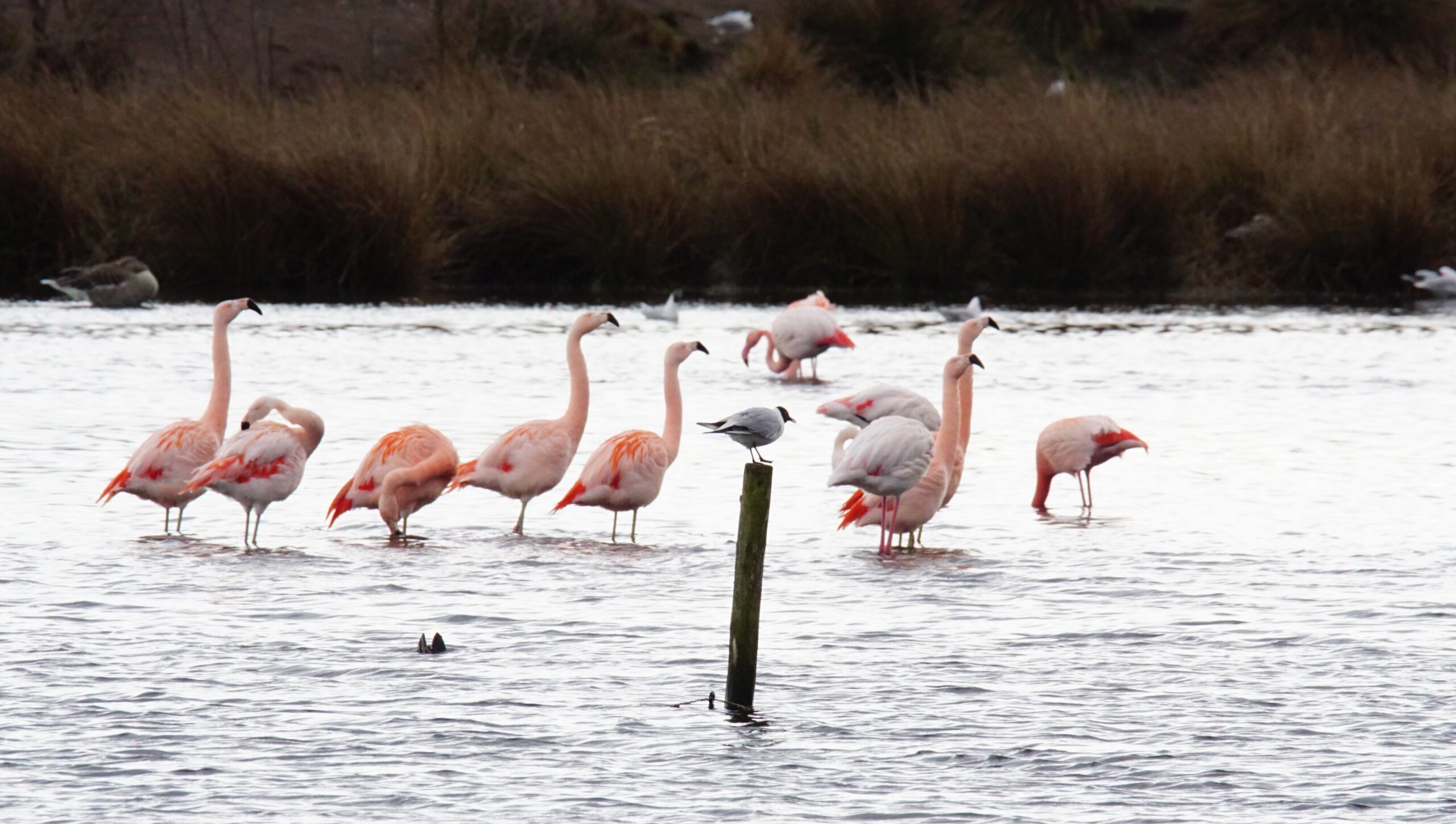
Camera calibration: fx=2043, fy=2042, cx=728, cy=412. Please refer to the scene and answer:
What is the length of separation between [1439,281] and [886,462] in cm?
1351

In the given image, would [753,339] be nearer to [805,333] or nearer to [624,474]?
[805,333]

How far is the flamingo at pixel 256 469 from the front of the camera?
8.31m

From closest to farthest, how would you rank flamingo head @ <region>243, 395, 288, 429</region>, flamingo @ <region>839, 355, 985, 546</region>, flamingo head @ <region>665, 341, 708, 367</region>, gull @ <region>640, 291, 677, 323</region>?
flamingo @ <region>839, 355, 985, 546</region> < flamingo head @ <region>243, 395, 288, 429</region> < flamingo head @ <region>665, 341, 708, 367</region> < gull @ <region>640, 291, 677, 323</region>

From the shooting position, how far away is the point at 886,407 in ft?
35.1

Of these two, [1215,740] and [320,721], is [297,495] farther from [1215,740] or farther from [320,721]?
[1215,740]

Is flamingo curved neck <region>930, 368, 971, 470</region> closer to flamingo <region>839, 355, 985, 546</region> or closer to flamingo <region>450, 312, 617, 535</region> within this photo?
flamingo <region>839, 355, 985, 546</region>

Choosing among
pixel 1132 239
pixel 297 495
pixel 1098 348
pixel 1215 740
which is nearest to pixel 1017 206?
pixel 1132 239

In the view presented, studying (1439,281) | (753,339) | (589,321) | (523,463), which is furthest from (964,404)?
(1439,281)

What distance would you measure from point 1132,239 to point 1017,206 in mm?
1430

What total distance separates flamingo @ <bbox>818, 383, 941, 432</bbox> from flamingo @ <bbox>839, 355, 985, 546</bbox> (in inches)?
53.9

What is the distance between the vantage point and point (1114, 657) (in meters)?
6.55

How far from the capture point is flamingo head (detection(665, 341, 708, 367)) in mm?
9484

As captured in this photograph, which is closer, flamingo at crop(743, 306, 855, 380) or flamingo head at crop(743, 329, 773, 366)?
flamingo at crop(743, 306, 855, 380)

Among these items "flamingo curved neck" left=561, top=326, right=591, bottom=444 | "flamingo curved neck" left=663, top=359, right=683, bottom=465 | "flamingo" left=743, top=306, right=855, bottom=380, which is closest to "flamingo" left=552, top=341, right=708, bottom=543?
"flamingo curved neck" left=663, top=359, right=683, bottom=465
